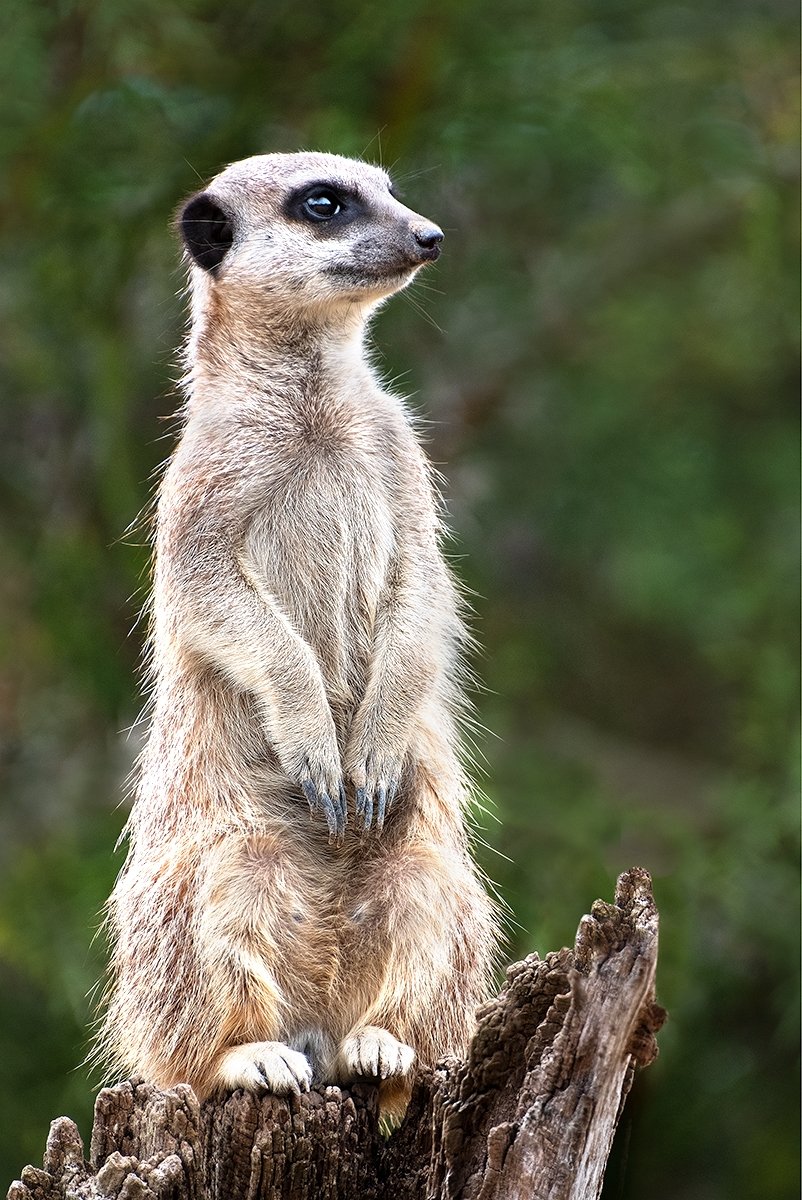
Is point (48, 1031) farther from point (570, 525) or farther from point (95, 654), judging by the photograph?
point (570, 525)

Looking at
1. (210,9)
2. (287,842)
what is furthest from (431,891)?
(210,9)

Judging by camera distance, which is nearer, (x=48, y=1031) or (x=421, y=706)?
(x=421, y=706)

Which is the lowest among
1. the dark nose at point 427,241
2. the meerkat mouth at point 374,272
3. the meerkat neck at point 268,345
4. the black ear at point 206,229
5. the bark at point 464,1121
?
the bark at point 464,1121

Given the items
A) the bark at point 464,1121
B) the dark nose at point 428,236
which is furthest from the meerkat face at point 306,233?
the bark at point 464,1121

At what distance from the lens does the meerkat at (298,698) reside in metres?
3.02

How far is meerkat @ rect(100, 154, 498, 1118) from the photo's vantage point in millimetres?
3021

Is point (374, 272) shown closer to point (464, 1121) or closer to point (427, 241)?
point (427, 241)

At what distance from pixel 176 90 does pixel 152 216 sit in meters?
0.56

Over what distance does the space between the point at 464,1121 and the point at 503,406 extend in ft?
16.4

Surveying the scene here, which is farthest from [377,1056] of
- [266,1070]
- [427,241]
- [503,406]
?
[503,406]

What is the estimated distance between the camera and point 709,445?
8.30 meters

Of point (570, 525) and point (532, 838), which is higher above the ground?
point (570, 525)

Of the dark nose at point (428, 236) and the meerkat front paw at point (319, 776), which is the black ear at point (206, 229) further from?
the meerkat front paw at point (319, 776)

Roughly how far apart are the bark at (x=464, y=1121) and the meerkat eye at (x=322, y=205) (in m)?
1.66
